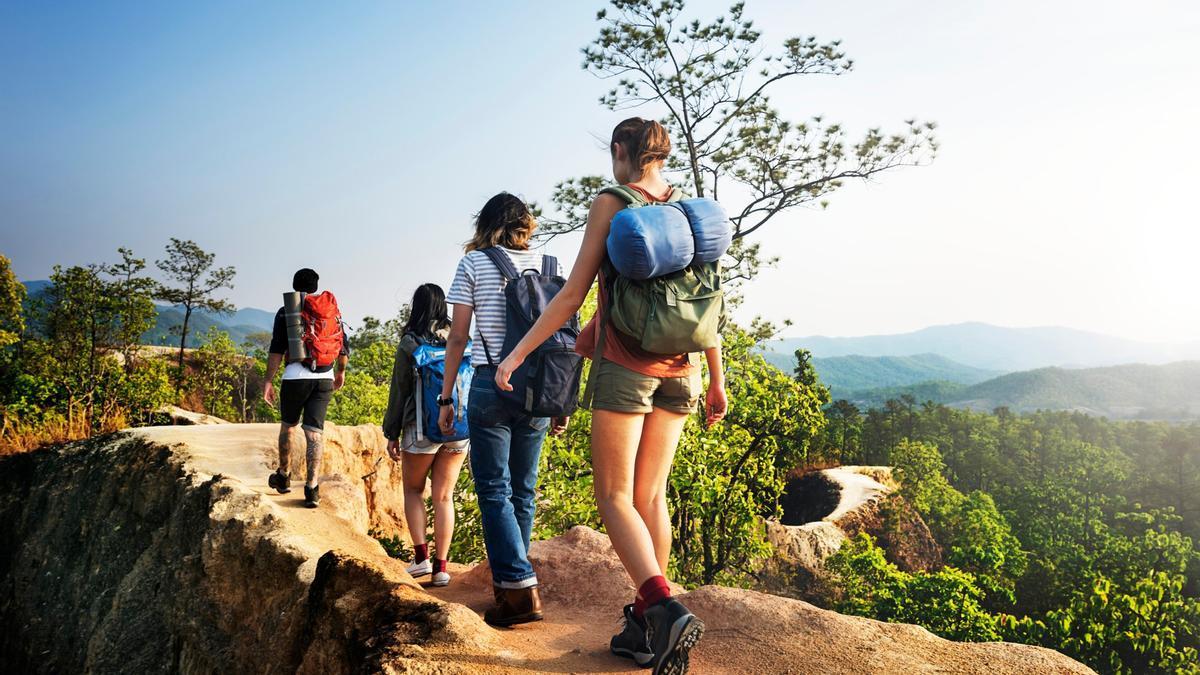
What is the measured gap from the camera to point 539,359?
150 inches

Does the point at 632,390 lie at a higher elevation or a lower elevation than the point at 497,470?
higher

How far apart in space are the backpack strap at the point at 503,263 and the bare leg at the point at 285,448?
3.62m

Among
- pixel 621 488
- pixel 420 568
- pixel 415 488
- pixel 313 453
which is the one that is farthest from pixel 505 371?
pixel 313 453

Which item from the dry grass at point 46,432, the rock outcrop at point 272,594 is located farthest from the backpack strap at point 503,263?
the dry grass at point 46,432

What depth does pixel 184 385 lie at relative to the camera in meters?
26.8

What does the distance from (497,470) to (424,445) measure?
128 centimetres

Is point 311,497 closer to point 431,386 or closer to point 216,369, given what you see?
point 431,386

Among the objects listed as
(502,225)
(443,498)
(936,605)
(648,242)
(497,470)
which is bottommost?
(936,605)

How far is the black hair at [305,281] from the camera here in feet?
22.4

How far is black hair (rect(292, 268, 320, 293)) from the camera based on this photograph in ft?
22.4

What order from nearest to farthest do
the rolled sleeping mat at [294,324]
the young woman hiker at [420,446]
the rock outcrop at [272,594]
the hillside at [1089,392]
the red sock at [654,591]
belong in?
the red sock at [654,591], the rock outcrop at [272,594], the young woman hiker at [420,446], the rolled sleeping mat at [294,324], the hillside at [1089,392]

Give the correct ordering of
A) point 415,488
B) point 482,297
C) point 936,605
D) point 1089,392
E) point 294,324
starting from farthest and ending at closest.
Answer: point 1089,392 < point 936,605 < point 294,324 < point 415,488 < point 482,297

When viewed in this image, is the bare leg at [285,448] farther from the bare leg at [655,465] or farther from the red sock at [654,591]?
the red sock at [654,591]

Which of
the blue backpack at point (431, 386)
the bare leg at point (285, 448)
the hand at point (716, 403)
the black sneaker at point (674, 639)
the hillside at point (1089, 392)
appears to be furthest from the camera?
the hillside at point (1089, 392)
